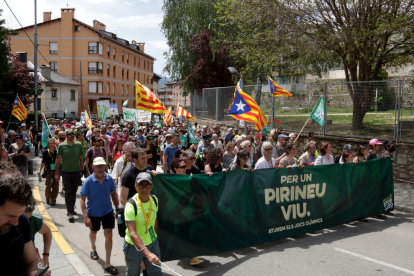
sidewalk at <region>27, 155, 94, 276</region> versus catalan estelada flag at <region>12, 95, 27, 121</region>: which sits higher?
catalan estelada flag at <region>12, 95, 27, 121</region>

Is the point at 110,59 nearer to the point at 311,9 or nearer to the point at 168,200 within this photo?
the point at 311,9

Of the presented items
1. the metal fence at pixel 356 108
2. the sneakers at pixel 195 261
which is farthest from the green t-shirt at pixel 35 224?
the metal fence at pixel 356 108

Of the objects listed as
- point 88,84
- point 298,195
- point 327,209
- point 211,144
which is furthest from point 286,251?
point 88,84

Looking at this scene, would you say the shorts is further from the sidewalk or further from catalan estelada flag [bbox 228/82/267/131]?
catalan estelada flag [bbox 228/82/267/131]

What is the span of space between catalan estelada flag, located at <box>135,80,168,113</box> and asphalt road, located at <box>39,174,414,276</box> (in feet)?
16.1

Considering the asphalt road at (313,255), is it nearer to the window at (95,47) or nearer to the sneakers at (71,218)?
the sneakers at (71,218)

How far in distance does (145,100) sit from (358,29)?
7914 millimetres

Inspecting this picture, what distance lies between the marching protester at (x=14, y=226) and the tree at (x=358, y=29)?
11.8m

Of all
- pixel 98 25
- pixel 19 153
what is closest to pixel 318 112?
pixel 19 153

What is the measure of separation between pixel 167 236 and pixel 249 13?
1202 cm

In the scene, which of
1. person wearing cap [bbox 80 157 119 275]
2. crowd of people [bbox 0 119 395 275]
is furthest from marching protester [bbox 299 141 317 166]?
person wearing cap [bbox 80 157 119 275]

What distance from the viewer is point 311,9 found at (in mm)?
14625

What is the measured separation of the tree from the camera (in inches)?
484

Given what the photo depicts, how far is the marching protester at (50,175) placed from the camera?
29.7 ft
